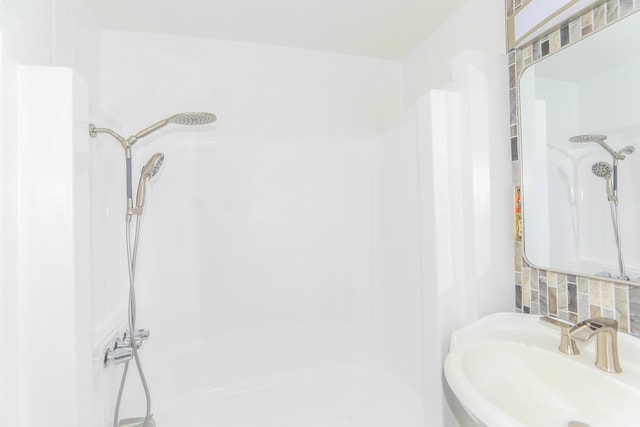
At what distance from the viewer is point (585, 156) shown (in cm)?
106

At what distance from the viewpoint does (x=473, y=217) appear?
51.1 inches

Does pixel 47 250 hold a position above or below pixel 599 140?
below

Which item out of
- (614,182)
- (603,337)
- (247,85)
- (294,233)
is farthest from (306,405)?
(247,85)

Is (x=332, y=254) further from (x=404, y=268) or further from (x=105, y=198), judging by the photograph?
(x=105, y=198)

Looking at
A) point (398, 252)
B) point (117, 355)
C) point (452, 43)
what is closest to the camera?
point (117, 355)

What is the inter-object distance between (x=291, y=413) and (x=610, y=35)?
2066 millimetres

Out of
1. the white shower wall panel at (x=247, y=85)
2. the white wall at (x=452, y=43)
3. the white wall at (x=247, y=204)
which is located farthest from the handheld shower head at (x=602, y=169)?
the white shower wall panel at (x=247, y=85)

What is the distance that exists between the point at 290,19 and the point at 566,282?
1690mm

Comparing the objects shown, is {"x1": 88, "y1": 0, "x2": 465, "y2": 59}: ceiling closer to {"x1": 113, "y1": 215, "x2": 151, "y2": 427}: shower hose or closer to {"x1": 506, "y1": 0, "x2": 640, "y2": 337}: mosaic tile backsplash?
{"x1": 506, "y1": 0, "x2": 640, "y2": 337}: mosaic tile backsplash

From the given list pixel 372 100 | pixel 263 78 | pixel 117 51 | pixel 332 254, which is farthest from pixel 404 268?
pixel 117 51

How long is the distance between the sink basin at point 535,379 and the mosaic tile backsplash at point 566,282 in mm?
68

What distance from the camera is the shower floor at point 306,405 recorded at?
166cm

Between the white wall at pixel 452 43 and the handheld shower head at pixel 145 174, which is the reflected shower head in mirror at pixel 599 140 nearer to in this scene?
the white wall at pixel 452 43

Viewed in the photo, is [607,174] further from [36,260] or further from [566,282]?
[36,260]
